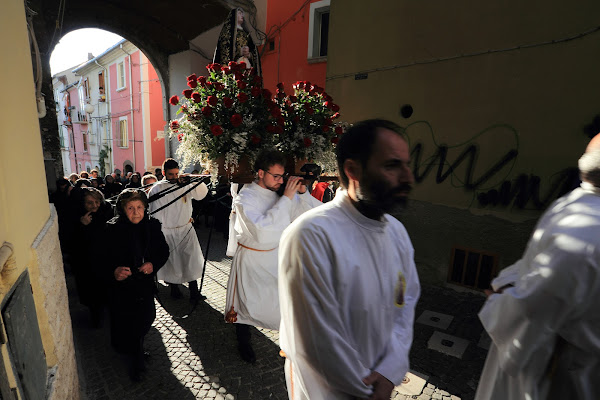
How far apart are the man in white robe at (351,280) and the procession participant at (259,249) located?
1531 mm

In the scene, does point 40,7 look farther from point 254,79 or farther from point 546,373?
point 546,373

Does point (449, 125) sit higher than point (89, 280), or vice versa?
point (449, 125)

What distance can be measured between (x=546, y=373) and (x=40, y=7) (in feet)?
41.3

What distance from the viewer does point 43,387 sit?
5.51 feet

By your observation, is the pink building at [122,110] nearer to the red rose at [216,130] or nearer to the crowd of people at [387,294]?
the red rose at [216,130]

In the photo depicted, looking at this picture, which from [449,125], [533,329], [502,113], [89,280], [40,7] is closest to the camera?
[533,329]

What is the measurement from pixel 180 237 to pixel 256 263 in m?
2.13

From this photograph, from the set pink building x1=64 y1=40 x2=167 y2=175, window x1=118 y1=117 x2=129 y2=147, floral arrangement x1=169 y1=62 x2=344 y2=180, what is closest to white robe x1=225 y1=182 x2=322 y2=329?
floral arrangement x1=169 y1=62 x2=344 y2=180

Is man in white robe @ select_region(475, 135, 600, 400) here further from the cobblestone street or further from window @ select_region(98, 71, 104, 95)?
window @ select_region(98, 71, 104, 95)

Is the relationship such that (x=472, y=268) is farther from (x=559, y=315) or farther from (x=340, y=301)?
(x=340, y=301)

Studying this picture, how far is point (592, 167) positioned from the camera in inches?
67.5

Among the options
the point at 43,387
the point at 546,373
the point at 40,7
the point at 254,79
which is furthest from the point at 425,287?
the point at 40,7

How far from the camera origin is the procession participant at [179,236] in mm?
4641

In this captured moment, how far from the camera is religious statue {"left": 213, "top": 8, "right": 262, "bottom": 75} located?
695 centimetres
